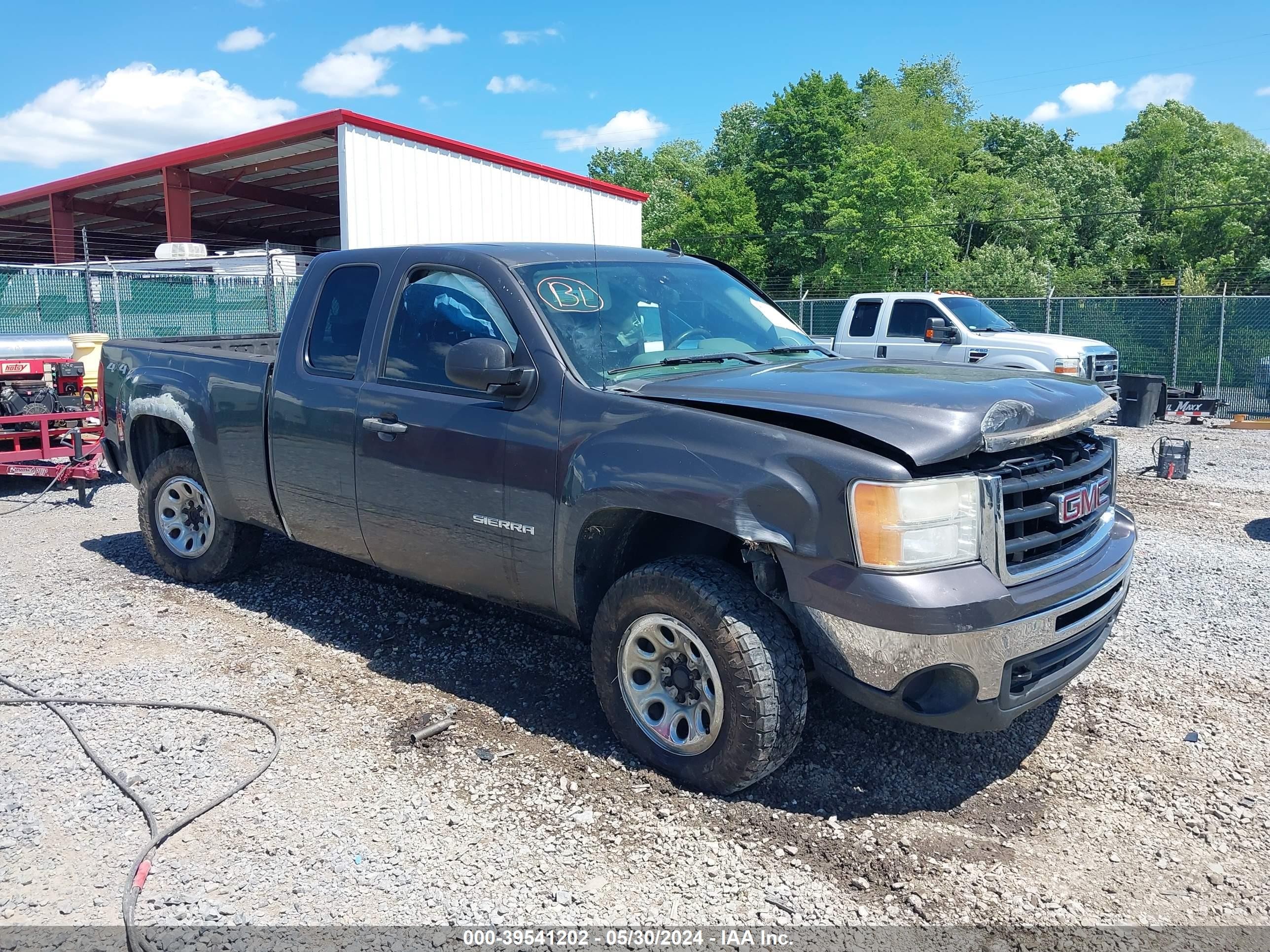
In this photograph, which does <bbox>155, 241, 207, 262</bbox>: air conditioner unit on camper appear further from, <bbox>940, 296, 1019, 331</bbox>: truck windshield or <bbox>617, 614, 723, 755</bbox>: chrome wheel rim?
<bbox>617, 614, 723, 755</bbox>: chrome wheel rim

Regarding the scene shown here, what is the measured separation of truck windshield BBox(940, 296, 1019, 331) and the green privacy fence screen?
10.0 metres

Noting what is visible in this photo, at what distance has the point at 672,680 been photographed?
347 centimetres

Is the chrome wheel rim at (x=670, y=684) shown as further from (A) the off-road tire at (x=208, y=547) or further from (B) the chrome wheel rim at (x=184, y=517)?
(B) the chrome wheel rim at (x=184, y=517)

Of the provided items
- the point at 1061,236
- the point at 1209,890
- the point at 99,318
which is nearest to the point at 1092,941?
the point at 1209,890

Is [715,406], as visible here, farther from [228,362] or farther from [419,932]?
[228,362]

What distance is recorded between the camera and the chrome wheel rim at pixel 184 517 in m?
5.71

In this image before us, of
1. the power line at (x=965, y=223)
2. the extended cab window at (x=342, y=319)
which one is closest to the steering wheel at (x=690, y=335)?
the extended cab window at (x=342, y=319)

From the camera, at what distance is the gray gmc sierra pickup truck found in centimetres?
298

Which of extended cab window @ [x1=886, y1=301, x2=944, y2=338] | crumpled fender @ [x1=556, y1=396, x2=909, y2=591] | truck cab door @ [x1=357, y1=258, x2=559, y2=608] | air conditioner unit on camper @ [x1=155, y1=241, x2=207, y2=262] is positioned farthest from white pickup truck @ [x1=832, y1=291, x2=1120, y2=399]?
air conditioner unit on camper @ [x1=155, y1=241, x2=207, y2=262]

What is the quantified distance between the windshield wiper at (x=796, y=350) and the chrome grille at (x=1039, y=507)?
1.35m

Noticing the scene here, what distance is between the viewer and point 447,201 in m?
18.7

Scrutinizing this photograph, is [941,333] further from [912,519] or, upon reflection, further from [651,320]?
[912,519]

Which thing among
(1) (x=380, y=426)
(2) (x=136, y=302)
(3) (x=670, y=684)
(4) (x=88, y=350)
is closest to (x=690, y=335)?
(1) (x=380, y=426)

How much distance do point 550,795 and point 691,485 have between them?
1.25 metres
